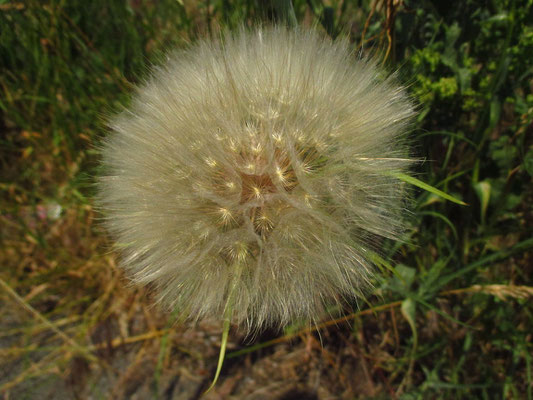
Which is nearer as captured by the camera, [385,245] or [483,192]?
[385,245]

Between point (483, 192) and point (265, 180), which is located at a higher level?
point (265, 180)

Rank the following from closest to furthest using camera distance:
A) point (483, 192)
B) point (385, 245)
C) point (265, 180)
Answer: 1. point (265, 180)
2. point (385, 245)
3. point (483, 192)

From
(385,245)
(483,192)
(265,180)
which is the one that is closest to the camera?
(265,180)

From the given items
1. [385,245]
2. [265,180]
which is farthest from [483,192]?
[265,180]

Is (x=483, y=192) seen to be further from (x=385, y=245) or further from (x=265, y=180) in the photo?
(x=265, y=180)

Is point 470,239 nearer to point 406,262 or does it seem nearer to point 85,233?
point 406,262

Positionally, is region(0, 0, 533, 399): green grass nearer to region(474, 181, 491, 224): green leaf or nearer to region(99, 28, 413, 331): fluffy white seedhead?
region(474, 181, 491, 224): green leaf
